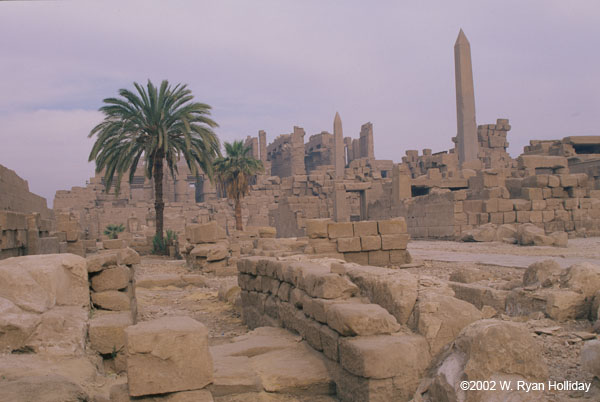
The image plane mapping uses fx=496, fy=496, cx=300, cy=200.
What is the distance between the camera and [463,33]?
26.5 metres

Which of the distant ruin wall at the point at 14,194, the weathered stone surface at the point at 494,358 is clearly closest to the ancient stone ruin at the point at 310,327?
the weathered stone surface at the point at 494,358

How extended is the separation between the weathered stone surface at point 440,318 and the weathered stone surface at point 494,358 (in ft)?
2.76

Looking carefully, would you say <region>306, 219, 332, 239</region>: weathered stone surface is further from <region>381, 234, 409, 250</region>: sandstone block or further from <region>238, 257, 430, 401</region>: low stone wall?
<region>238, 257, 430, 401</region>: low stone wall

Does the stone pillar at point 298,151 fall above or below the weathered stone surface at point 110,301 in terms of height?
above

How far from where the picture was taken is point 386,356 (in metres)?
3.76

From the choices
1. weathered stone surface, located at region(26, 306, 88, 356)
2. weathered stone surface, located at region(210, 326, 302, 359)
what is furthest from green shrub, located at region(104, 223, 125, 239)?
weathered stone surface, located at region(26, 306, 88, 356)

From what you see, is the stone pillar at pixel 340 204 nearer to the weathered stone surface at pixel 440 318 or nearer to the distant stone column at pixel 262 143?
the weathered stone surface at pixel 440 318

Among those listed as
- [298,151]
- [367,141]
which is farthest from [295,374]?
[367,141]

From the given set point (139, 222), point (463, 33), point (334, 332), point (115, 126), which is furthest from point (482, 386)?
point (139, 222)

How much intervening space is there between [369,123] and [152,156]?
34.3 metres

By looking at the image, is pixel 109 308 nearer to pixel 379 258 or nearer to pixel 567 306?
pixel 567 306

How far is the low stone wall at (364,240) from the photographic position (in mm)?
11156

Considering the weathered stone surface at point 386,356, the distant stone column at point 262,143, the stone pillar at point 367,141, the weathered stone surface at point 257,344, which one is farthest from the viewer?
the distant stone column at point 262,143

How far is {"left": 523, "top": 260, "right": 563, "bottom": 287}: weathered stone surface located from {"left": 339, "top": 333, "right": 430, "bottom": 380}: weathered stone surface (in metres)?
2.10
